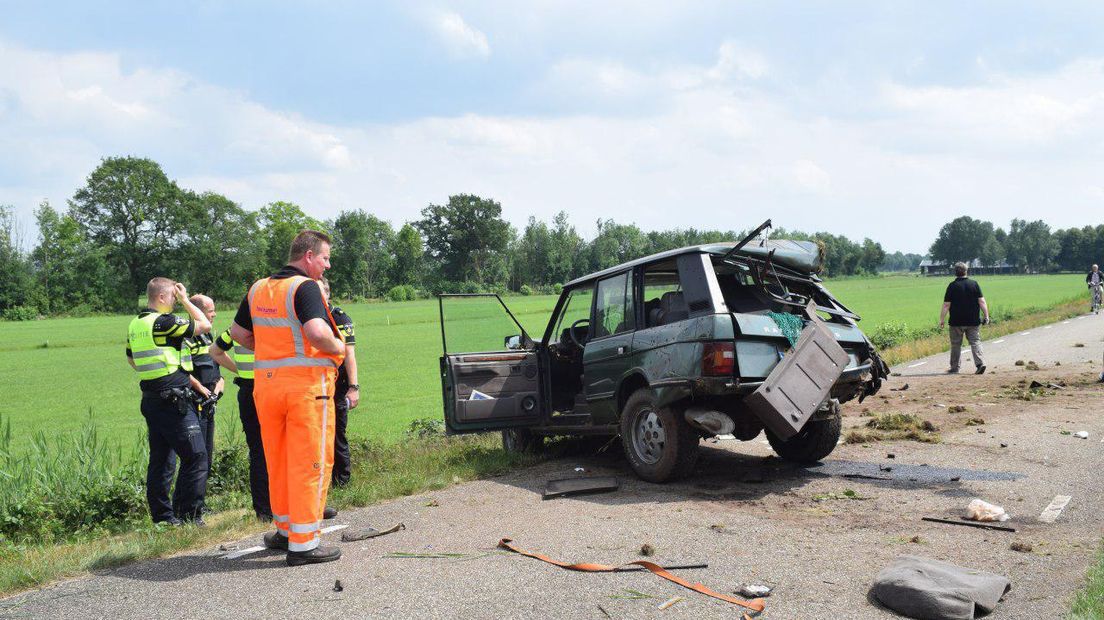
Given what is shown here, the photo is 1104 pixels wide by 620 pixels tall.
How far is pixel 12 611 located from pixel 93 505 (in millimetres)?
3128

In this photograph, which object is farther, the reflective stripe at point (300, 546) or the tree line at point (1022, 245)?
the tree line at point (1022, 245)

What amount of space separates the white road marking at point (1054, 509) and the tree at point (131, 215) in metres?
82.9

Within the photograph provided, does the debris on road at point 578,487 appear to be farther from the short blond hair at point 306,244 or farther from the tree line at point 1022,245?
the tree line at point 1022,245

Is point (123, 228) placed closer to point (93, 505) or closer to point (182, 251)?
point (182, 251)

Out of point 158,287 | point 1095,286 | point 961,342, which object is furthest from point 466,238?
point 158,287

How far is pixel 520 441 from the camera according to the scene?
27.7 feet

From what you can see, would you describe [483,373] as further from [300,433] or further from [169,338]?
[300,433]

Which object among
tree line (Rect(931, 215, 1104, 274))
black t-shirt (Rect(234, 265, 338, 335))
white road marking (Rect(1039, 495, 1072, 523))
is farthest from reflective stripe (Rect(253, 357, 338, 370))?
tree line (Rect(931, 215, 1104, 274))

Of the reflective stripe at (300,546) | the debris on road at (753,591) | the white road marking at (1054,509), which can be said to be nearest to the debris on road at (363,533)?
the reflective stripe at (300,546)

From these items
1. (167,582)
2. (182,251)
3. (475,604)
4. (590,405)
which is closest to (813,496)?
(590,405)

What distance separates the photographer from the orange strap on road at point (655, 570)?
3855mm

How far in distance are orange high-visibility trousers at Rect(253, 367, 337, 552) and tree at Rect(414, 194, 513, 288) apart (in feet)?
332

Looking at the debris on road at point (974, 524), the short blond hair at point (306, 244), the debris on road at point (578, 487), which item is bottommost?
the debris on road at point (974, 524)

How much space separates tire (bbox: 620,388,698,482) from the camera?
644 centimetres
